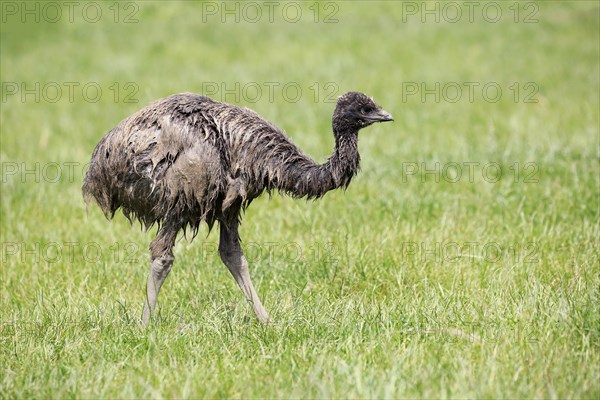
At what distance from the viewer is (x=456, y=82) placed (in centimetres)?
1371

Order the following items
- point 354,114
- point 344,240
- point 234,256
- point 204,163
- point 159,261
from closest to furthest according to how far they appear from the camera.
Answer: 1. point 204,163
2. point 354,114
3. point 159,261
4. point 234,256
5. point 344,240

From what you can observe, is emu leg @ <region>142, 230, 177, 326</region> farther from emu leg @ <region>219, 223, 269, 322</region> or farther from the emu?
emu leg @ <region>219, 223, 269, 322</region>

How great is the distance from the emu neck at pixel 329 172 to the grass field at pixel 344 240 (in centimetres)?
74

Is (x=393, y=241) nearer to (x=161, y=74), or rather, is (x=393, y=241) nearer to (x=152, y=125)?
(x=152, y=125)

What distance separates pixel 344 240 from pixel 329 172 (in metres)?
1.71

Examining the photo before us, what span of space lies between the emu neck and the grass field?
29.1 inches

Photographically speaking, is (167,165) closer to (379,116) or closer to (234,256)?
(234,256)

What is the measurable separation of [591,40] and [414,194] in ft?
30.7

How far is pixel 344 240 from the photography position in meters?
6.93

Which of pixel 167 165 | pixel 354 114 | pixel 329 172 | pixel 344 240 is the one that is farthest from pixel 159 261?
pixel 344 240

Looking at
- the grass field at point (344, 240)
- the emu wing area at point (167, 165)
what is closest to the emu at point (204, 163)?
the emu wing area at point (167, 165)

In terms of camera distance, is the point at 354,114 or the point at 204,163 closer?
the point at 204,163

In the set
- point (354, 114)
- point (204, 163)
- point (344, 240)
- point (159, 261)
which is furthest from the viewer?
point (344, 240)

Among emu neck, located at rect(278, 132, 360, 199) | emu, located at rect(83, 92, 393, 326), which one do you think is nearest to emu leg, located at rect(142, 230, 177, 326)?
emu, located at rect(83, 92, 393, 326)
